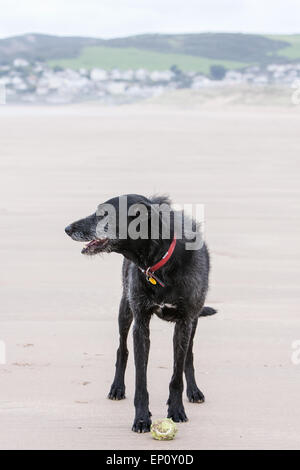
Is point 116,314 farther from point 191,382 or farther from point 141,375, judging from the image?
point 141,375

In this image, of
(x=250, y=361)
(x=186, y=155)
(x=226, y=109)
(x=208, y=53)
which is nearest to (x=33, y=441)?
(x=250, y=361)

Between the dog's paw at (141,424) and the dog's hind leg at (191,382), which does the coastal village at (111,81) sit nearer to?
the dog's hind leg at (191,382)

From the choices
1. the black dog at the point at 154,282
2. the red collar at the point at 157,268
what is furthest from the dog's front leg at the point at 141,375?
the red collar at the point at 157,268

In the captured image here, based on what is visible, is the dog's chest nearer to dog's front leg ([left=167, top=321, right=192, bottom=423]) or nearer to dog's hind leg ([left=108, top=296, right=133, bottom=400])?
dog's front leg ([left=167, top=321, right=192, bottom=423])

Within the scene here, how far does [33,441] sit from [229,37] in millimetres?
100813

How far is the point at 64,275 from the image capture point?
9.91 m

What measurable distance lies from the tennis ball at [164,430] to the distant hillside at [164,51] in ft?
278

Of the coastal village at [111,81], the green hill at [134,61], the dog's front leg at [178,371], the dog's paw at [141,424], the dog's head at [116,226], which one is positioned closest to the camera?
the dog's paw at [141,424]

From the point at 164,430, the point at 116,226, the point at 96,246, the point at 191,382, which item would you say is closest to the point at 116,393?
the point at 191,382

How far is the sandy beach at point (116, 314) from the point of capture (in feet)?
18.4

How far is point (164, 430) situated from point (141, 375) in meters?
0.47

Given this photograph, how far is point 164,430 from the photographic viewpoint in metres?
5.32

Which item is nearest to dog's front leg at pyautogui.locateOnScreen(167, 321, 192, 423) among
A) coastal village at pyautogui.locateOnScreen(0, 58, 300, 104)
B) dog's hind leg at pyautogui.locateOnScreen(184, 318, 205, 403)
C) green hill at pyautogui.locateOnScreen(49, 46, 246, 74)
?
dog's hind leg at pyautogui.locateOnScreen(184, 318, 205, 403)

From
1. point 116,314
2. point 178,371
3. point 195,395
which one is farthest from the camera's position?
point 116,314
